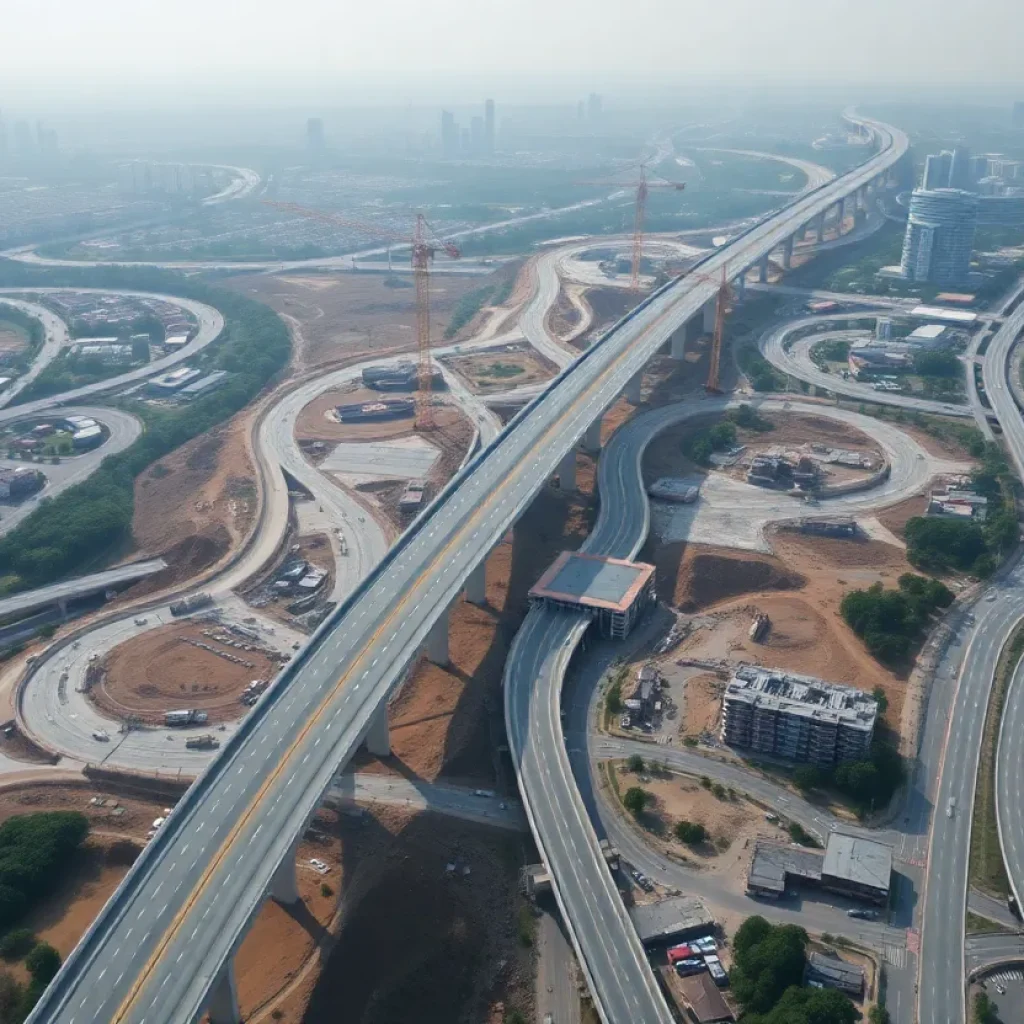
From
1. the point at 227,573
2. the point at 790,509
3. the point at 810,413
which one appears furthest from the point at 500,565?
the point at 810,413

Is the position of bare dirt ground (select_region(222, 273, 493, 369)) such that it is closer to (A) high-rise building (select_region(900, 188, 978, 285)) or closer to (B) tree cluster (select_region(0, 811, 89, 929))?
(A) high-rise building (select_region(900, 188, 978, 285))

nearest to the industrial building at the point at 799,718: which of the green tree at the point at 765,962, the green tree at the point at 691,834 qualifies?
the green tree at the point at 691,834

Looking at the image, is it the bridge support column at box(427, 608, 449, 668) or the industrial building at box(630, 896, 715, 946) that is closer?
the industrial building at box(630, 896, 715, 946)

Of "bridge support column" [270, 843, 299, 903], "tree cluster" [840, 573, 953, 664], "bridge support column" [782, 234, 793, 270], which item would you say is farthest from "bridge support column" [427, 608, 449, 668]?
"bridge support column" [782, 234, 793, 270]

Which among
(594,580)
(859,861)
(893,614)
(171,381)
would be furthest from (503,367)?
(859,861)

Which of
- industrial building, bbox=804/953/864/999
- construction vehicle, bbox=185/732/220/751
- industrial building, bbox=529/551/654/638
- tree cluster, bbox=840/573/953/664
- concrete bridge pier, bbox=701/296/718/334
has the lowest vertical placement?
construction vehicle, bbox=185/732/220/751

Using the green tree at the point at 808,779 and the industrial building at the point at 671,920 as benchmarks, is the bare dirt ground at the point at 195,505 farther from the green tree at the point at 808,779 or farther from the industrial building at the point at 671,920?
the green tree at the point at 808,779

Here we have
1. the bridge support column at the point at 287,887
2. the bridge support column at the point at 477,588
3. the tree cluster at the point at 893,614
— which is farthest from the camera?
the bridge support column at the point at 477,588

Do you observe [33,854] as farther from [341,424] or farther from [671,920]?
[341,424]
